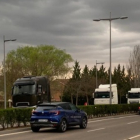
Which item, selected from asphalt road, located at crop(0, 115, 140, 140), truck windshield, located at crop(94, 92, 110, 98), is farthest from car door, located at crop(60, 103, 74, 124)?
truck windshield, located at crop(94, 92, 110, 98)

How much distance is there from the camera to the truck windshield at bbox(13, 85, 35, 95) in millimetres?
32397

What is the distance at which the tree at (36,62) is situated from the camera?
66.0 meters

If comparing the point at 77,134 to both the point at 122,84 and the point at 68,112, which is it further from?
the point at 122,84

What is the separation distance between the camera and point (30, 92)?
3241cm

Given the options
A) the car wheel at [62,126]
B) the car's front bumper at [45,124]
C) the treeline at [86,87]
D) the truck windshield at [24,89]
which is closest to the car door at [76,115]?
the car wheel at [62,126]

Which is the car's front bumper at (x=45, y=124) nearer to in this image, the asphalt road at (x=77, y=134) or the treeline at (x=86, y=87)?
the asphalt road at (x=77, y=134)

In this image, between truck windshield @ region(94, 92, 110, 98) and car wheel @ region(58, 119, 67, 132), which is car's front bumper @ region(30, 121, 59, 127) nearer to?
car wheel @ region(58, 119, 67, 132)

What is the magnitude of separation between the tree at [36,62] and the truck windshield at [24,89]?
32.2 metres

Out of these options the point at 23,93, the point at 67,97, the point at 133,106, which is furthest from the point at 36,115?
the point at 67,97

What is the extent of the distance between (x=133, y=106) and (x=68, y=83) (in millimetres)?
36063

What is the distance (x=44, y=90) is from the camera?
33188mm

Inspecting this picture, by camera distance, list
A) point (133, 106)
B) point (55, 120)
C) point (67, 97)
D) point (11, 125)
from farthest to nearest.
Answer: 1. point (67, 97)
2. point (133, 106)
3. point (11, 125)
4. point (55, 120)

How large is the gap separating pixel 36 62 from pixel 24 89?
35837mm

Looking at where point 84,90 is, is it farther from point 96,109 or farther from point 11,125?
point 11,125
